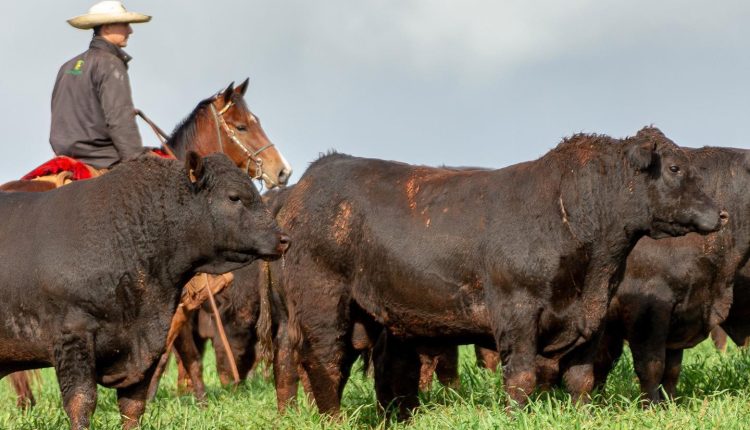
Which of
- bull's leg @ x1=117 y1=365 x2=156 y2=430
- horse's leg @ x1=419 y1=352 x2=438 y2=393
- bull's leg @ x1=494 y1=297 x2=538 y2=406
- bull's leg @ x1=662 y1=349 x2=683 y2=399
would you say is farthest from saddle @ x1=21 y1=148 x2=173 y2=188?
bull's leg @ x1=662 y1=349 x2=683 y2=399

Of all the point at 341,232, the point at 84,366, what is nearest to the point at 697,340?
the point at 341,232

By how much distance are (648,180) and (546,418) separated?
191 cm

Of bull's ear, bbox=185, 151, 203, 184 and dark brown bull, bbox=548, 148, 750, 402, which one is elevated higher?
bull's ear, bbox=185, 151, 203, 184

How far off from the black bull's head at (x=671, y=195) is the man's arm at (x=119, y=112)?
3602 millimetres

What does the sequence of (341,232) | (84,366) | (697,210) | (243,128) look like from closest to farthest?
(84,366), (697,210), (341,232), (243,128)

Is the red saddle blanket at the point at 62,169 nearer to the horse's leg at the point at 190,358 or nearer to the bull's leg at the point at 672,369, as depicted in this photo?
the horse's leg at the point at 190,358

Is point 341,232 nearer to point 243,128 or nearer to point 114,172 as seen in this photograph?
point 114,172

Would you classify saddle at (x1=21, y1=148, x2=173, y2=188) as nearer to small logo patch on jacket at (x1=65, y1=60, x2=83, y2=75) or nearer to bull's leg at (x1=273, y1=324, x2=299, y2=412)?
small logo patch on jacket at (x1=65, y1=60, x2=83, y2=75)

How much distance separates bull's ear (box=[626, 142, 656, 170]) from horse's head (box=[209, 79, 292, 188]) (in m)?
4.44

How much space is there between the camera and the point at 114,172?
7.72 meters

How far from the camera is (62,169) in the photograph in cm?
951

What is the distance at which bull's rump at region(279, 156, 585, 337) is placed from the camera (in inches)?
313

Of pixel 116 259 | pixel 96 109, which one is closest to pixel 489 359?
pixel 96 109

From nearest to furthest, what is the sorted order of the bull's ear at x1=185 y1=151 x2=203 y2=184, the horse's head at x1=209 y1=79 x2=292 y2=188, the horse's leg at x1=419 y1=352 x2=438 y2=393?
the bull's ear at x1=185 y1=151 x2=203 y2=184 → the horse's leg at x1=419 y1=352 x2=438 y2=393 → the horse's head at x1=209 y1=79 x2=292 y2=188
